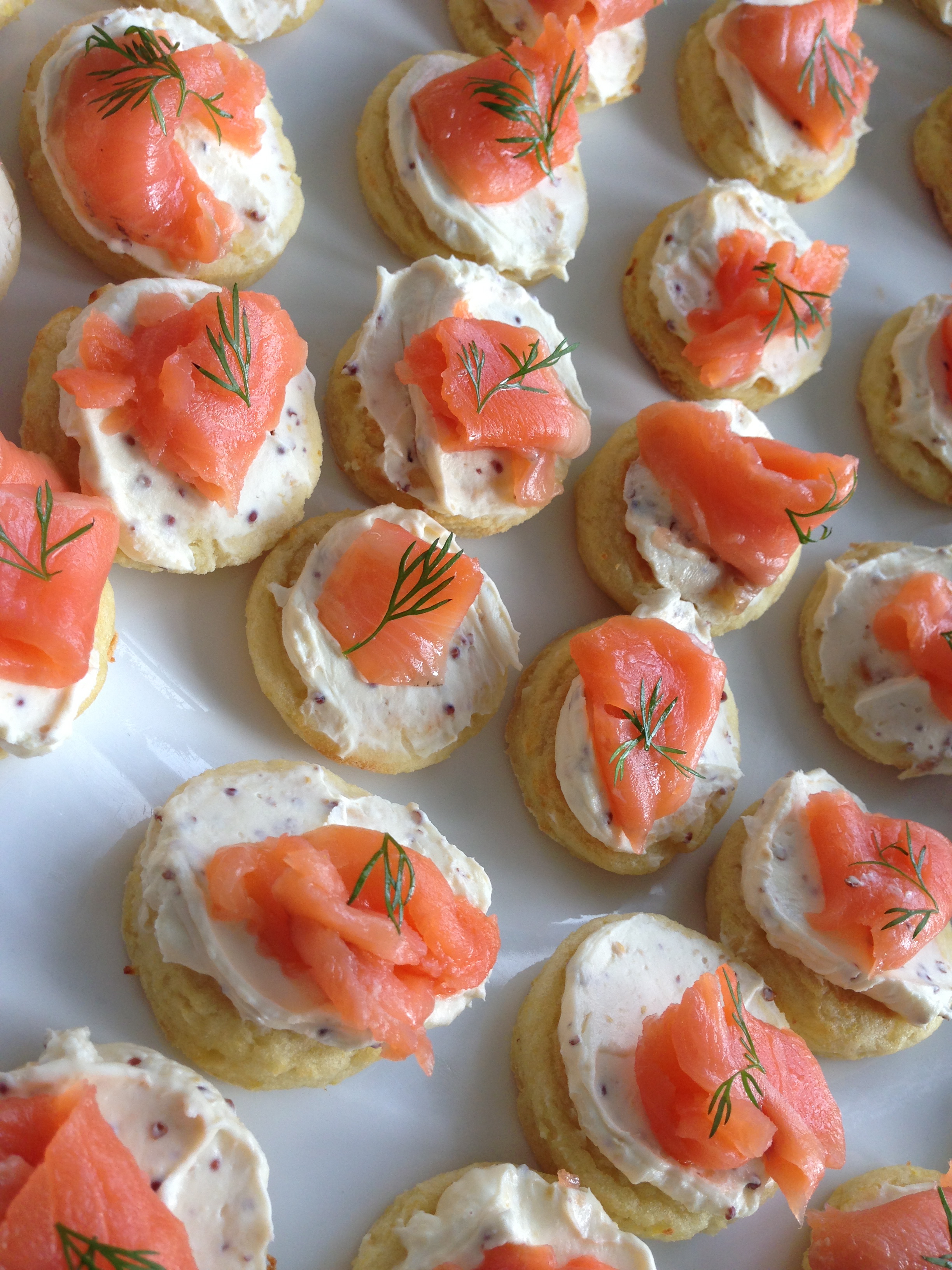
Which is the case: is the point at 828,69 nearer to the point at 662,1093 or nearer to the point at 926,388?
the point at 926,388

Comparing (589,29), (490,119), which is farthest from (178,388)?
(589,29)

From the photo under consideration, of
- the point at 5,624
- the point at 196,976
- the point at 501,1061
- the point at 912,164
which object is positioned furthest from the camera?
the point at 912,164

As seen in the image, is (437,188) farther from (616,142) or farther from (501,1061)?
(501,1061)

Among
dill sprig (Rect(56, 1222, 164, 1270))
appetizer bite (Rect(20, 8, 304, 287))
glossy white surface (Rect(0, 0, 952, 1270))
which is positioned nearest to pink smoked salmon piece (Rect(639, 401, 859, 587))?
glossy white surface (Rect(0, 0, 952, 1270))

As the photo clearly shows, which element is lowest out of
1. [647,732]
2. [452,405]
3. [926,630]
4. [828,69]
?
[647,732]

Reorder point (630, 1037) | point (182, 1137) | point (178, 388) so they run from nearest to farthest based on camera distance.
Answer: point (182, 1137), point (178, 388), point (630, 1037)

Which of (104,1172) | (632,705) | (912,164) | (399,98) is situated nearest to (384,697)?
(632,705)
